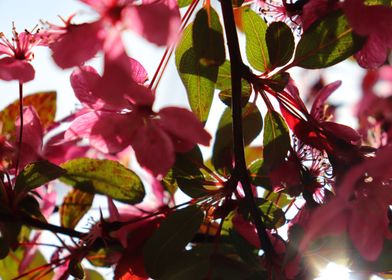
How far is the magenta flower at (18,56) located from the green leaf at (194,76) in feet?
0.63

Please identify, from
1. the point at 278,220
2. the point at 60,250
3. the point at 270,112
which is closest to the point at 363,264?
the point at 278,220

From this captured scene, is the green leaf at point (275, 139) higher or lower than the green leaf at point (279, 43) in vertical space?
lower

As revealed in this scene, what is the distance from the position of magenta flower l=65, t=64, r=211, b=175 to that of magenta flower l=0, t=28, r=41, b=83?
0.22 ft

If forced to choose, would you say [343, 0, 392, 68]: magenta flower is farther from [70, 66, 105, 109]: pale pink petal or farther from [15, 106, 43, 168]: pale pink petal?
[15, 106, 43, 168]: pale pink petal

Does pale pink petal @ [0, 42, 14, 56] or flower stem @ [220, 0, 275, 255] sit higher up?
pale pink petal @ [0, 42, 14, 56]

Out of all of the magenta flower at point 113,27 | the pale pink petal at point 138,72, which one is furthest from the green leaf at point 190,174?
the magenta flower at point 113,27

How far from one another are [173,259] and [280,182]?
0.57 ft

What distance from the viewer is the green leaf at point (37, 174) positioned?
0.91 m

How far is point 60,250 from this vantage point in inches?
41.0

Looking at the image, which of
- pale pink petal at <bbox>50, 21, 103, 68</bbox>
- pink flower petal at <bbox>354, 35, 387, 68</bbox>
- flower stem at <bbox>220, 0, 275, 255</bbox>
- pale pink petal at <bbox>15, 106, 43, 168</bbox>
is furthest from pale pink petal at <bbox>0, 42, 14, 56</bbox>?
pink flower petal at <bbox>354, 35, 387, 68</bbox>

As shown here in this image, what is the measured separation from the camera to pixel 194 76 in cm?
88

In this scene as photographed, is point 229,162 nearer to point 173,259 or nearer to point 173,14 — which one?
point 173,259

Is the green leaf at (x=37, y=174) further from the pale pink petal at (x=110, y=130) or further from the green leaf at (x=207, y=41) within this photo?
the green leaf at (x=207, y=41)

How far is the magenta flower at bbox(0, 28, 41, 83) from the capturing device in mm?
853
